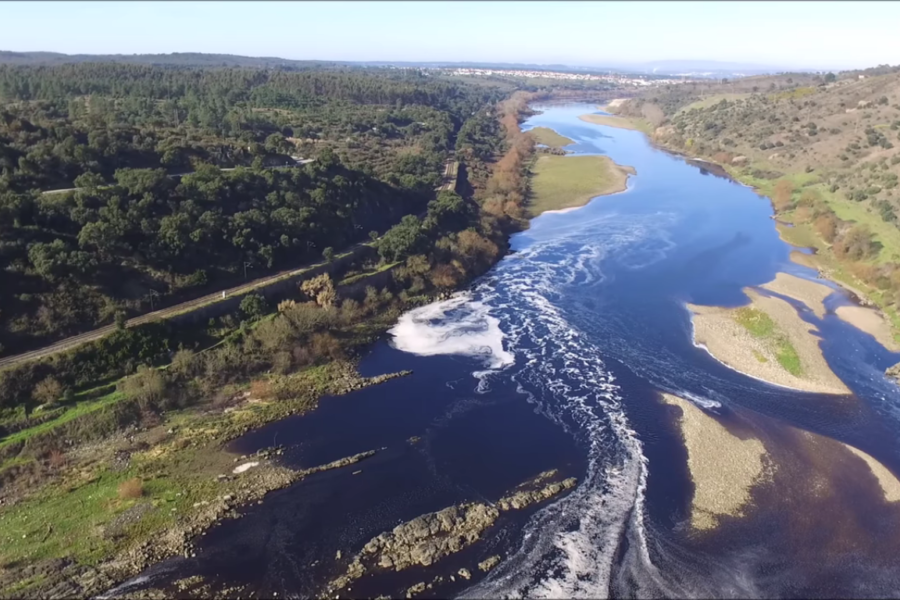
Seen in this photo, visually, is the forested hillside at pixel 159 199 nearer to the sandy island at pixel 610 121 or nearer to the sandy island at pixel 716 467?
the sandy island at pixel 716 467

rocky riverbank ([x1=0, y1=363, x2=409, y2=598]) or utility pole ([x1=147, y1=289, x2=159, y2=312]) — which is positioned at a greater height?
utility pole ([x1=147, y1=289, x2=159, y2=312])

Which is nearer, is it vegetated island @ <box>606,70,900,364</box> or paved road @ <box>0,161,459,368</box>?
paved road @ <box>0,161,459,368</box>

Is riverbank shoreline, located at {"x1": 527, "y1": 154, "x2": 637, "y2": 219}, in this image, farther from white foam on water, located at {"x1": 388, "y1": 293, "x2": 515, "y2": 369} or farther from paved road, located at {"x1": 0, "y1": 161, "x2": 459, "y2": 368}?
paved road, located at {"x1": 0, "y1": 161, "x2": 459, "y2": 368}

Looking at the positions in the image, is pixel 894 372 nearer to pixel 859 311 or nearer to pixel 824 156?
pixel 859 311

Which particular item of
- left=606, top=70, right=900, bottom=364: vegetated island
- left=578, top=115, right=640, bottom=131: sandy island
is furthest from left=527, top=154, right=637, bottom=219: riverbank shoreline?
left=578, top=115, right=640, bottom=131: sandy island

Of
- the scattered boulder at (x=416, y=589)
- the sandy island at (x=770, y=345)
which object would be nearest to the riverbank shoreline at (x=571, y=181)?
the sandy island at (x=770, y=345)

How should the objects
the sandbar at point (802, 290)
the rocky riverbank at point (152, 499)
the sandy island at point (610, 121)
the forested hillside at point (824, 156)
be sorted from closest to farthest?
the rocky riverbank at point (152, 499)
the sandbar at point (802, 290)
the forested hillside at point (824, 156)
the sandy island at point (610, 121)
